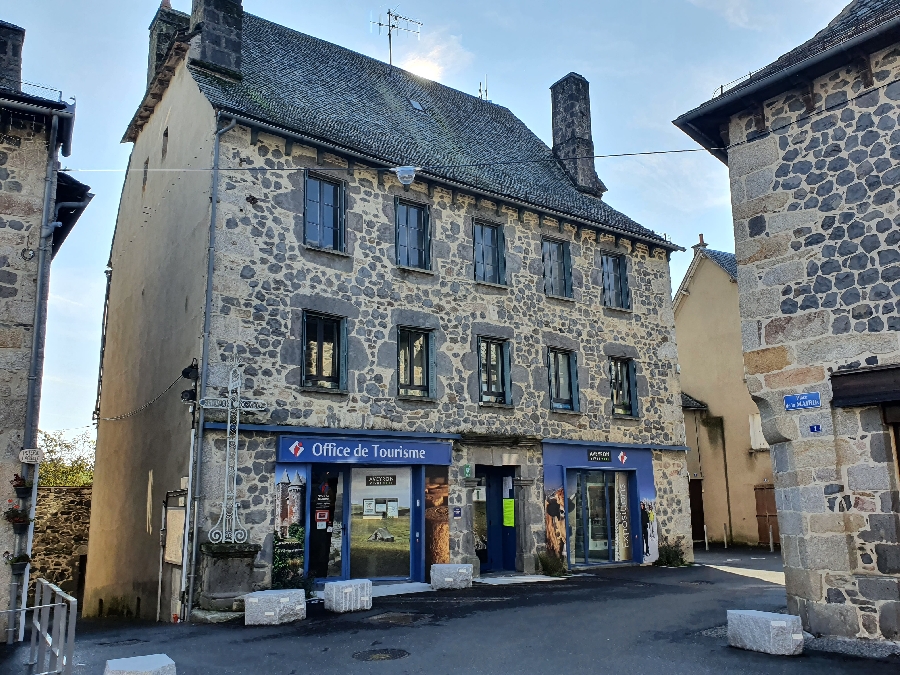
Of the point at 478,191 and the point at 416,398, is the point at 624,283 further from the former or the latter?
the point at 416,398

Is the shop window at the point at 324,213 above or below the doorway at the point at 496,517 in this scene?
above

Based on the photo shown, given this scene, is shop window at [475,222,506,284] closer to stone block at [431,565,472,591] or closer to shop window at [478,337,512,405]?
shop window at [478,337,512,405]

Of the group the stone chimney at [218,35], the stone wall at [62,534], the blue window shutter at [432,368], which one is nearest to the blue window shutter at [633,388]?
the blue window shutter at [432,368]

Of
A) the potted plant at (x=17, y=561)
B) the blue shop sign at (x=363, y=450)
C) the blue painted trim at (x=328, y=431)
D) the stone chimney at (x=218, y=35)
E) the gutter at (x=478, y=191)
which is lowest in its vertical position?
the potted plant at (x=17, y=561)

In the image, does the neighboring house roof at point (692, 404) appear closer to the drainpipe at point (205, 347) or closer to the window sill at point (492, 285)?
the window sill at point (492, 285)

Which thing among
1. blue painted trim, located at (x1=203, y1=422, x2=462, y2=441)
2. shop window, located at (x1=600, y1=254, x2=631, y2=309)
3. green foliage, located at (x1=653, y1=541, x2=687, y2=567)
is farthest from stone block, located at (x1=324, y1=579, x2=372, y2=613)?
shop window, located at (x1=600, y1=254, x2=631, y2=309)

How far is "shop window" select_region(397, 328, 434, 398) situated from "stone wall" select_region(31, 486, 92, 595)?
10.2 metres

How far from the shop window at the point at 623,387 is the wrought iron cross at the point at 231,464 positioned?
9.68m

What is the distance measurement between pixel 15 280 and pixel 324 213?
19.7ft

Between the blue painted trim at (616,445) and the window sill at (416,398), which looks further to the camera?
the blue painted trim at (616,445)

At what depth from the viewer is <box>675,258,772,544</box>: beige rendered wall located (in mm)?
24547

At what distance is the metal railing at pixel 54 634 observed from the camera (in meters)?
6.85

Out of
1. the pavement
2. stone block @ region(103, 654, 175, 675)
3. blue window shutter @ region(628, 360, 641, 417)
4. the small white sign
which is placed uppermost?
blue window shutter @ region(628, 360, 641, 417)

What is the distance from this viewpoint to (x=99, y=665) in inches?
336
